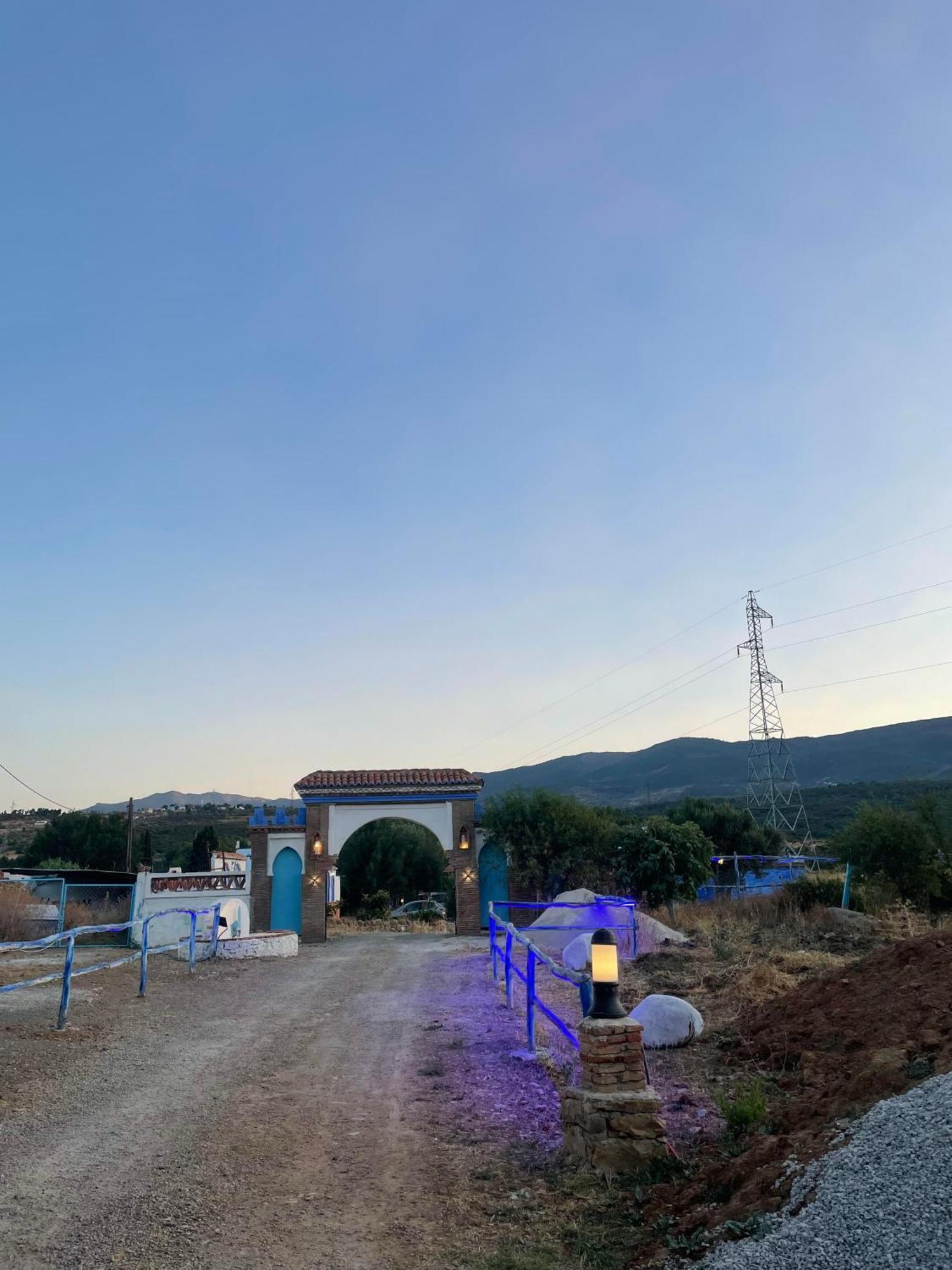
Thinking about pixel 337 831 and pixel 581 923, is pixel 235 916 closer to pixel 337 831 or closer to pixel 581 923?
pixel 337 831

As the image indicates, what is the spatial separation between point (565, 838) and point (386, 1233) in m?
20.1

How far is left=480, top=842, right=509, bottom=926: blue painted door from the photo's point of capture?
977 inches

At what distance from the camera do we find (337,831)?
957 inches

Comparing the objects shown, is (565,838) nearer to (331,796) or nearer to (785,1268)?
(331,796)

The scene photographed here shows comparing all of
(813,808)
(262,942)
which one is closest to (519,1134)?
(262,942)

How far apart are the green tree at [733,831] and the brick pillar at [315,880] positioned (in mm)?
16965

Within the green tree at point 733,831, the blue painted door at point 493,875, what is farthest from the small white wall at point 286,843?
the green tree at point 733,831

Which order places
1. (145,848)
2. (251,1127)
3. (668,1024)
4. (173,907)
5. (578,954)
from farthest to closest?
1. (145,848)
2. (173,907)
3. (578,954)
4. (668,1024)
5. (251,1127)

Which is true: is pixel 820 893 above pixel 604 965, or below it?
below

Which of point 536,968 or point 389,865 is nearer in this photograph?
point 536,968

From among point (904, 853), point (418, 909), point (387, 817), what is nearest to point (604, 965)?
point (904, 853)

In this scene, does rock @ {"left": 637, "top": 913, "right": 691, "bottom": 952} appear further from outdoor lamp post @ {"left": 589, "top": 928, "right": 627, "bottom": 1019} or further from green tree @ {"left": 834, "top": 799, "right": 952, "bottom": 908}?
outdoor lamp post @ {"left": 589, "top": 928, "right": 627, "bottom": 1019}

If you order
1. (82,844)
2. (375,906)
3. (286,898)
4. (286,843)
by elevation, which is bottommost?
(375,906)

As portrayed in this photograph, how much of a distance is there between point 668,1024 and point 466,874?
15908 mm
